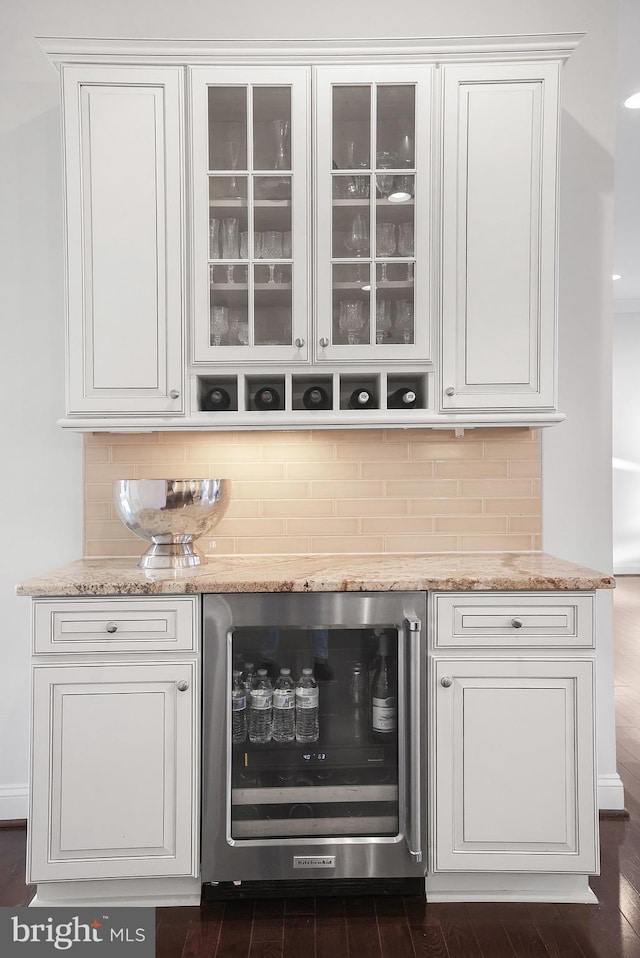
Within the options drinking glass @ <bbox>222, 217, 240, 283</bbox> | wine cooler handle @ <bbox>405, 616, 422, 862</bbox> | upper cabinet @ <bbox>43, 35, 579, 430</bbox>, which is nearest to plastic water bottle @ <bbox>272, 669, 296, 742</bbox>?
wine cooler handle @ <bbox>405, 616, 422, 862</bbox>

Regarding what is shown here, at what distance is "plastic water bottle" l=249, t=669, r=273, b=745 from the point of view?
1.92 metres

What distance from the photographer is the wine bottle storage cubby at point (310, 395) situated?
211 cm

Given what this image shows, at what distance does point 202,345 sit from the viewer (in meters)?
2.08

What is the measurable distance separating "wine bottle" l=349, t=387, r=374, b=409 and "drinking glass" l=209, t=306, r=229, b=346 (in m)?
0.48

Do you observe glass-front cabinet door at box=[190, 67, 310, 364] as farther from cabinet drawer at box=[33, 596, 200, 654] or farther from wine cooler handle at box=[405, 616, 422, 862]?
wine cooler handle at box=[405, 616, 422, 862]

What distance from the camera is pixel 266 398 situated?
2135 mm

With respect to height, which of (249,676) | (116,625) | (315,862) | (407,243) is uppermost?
(407,243)

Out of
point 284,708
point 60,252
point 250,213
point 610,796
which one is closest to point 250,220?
point 250,213

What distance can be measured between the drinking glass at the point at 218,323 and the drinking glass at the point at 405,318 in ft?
1.86

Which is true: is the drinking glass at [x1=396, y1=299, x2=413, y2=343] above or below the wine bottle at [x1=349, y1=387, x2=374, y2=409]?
above

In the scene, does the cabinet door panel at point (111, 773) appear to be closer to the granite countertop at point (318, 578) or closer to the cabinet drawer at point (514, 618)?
the granite countertop at point (318, 578)

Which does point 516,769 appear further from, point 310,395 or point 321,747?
point 310,395

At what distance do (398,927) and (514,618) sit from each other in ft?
3.00

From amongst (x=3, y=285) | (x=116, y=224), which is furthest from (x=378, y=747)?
(x=3, y=285)
